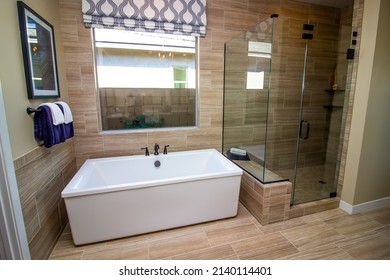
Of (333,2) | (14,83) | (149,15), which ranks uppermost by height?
(333,2)

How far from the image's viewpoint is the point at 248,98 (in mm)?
2879

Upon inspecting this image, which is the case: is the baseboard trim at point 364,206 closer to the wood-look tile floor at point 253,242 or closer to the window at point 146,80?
the wood-look tile floor at point 253,242

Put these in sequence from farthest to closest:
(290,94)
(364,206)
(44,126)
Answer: (290,94) → (364,206) → (44,126)

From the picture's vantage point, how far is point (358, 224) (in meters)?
2.11

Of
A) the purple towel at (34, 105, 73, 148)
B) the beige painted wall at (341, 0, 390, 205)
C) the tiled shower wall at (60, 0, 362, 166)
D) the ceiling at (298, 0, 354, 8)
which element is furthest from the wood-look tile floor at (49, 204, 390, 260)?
the ceiling at (298, 0, 354, 8)

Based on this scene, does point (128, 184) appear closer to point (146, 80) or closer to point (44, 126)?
point (44, 126)

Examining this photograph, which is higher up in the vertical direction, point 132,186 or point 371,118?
point 371,118

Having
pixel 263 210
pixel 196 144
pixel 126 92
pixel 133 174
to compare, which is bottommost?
pixel 263 210

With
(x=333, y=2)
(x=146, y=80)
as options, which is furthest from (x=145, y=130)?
(x=333, y=2)

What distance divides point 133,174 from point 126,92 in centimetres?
117

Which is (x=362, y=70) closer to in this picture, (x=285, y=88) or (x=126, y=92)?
(x=285, y=88)

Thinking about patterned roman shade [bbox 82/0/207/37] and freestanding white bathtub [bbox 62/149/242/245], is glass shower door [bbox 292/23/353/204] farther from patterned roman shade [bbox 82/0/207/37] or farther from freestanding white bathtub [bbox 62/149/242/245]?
patterned roman shade [bbox 82/0/207/37]

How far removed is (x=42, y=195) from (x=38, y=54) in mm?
1202
